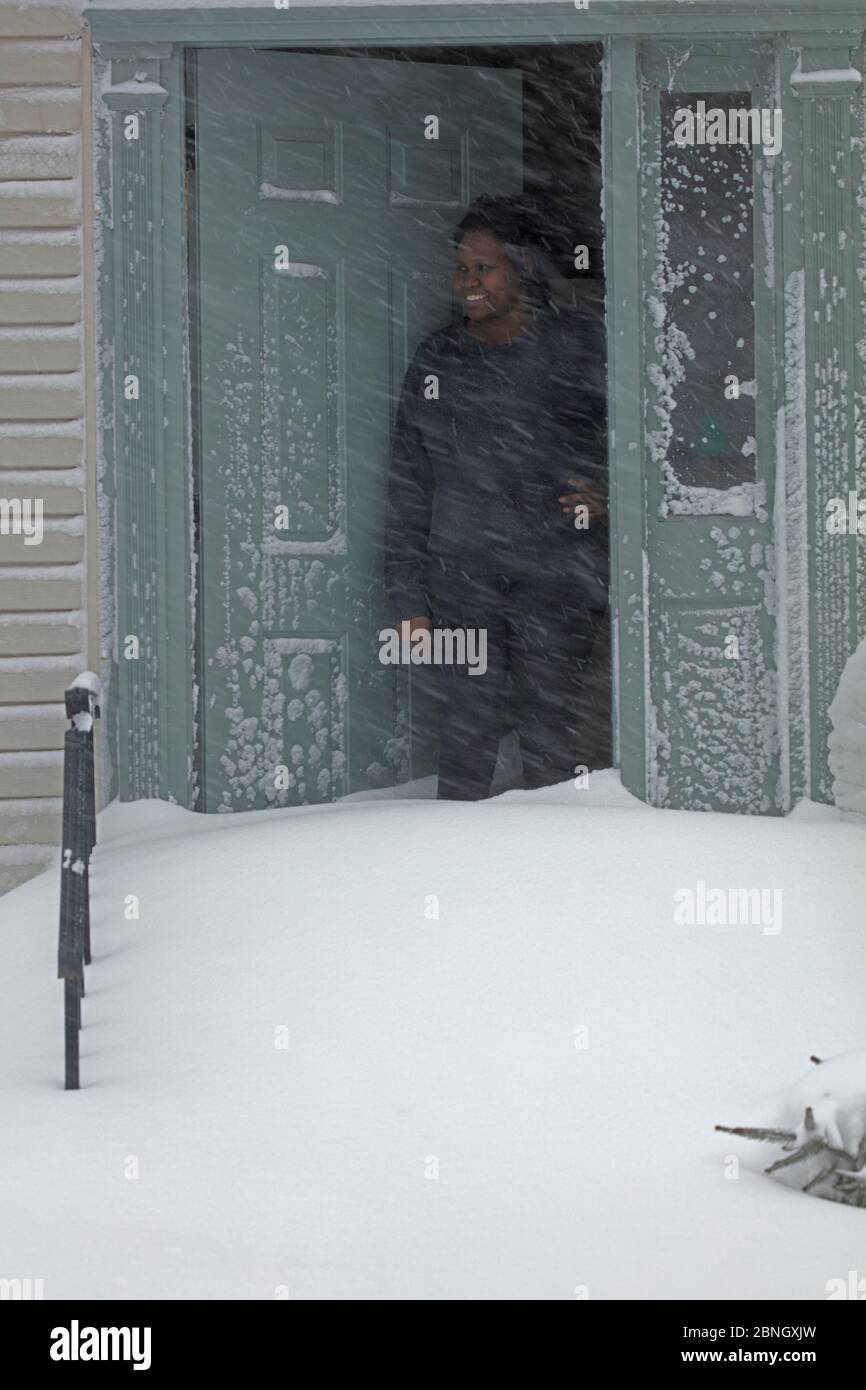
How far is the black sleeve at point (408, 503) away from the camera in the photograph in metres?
5.56

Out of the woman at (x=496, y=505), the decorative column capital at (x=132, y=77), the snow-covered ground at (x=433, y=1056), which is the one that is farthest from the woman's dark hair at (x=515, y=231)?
the snow-covered ground at (x=433, y=1056)

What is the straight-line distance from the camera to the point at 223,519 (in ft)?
18.1

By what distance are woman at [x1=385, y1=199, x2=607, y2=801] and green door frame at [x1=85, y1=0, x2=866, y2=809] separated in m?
0.49

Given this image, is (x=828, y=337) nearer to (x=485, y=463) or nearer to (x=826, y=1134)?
(x=485, y=463)

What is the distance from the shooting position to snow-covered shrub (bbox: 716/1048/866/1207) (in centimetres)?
277

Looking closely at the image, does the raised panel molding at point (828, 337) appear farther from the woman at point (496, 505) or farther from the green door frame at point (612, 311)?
the woman at point (496, 505)

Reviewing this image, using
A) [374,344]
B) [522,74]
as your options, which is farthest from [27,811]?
[522,74]

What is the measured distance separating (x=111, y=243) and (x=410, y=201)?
124 centimetres

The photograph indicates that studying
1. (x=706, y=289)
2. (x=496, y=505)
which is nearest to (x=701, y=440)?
(x=706, y=289)

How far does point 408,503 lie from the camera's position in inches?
221

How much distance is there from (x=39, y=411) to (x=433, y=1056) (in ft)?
8.93

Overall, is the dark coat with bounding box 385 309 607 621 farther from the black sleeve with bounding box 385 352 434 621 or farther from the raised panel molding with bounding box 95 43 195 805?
the raised panel molding with bounding box 95 43 195 805

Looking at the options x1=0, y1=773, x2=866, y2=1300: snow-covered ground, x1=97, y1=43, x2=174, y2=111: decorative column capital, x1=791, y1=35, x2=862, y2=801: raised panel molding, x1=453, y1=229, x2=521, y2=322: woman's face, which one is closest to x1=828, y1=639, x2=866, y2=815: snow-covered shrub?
x1=0, y1=773, x2=866, y2=1300: snow-covered ground

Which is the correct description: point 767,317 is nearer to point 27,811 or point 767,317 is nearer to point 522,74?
point 522,74
